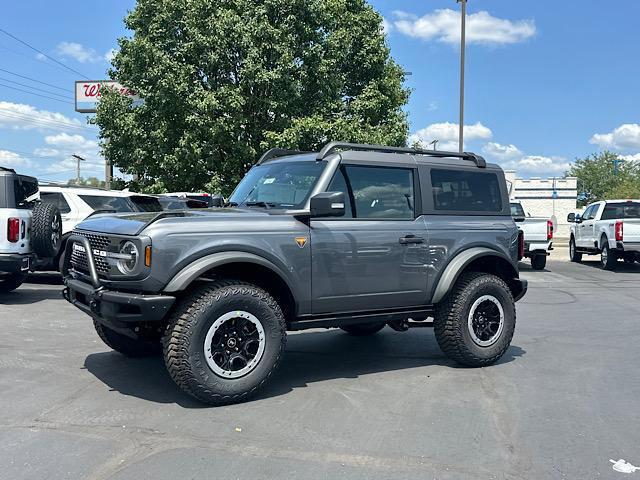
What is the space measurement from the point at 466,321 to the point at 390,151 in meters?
1.82

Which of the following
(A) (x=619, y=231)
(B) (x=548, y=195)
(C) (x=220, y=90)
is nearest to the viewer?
(A) (x=619, y=231)

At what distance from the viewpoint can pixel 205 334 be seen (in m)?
4.54

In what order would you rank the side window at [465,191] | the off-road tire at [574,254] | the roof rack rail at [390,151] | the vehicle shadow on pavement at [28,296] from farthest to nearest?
the off-road tire at [574,254] → the vehicle shadow on pavement at [28,296] → the side window at [465,191] → the roof rack rail at [390,151]

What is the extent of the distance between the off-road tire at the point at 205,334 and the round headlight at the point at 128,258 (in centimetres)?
46

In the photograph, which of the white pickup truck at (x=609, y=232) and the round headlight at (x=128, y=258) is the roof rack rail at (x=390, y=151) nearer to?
the round headlight at (x=128, y=258)

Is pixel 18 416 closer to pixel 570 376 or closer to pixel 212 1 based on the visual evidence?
pixel 570 376

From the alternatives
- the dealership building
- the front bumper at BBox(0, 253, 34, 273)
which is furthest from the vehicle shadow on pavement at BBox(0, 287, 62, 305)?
the dealership building

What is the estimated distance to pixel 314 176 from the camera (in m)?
5.36

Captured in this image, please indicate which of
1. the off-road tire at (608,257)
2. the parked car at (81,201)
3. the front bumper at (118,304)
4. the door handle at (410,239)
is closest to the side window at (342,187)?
the door handle at (410,239)

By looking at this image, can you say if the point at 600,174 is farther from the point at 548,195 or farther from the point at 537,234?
the point at 537,234

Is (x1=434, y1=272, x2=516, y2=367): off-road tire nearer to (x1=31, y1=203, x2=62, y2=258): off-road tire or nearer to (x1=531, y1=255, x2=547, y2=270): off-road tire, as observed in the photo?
(x1=31, y1=203, x2=62, y2=258): off-road tire

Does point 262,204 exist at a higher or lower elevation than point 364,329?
higher

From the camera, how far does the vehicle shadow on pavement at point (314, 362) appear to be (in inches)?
201

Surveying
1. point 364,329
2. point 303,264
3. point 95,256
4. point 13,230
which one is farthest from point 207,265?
point 13,230
